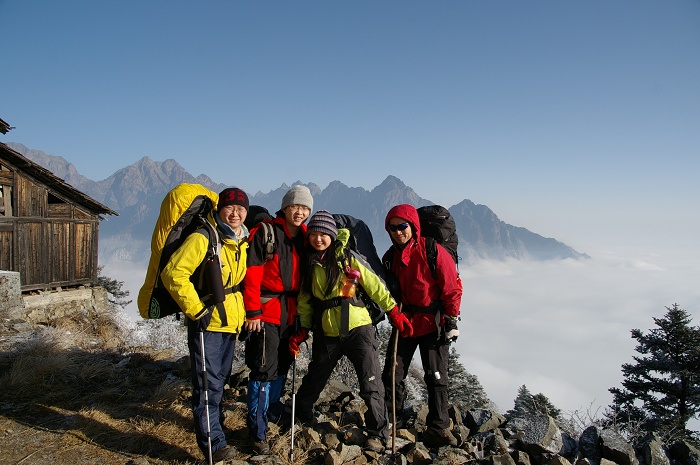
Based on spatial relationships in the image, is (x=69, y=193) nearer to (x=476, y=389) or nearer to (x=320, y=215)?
(x=320, y=215)

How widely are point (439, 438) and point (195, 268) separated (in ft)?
10.1

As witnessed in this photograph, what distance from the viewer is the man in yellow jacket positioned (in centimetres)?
331

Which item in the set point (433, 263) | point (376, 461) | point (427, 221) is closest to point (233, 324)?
point (376, 461)

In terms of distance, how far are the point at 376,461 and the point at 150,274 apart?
278 centimetres

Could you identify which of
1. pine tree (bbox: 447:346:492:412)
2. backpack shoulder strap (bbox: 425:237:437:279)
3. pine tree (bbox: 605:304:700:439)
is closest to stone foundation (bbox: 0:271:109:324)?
backpack shoulder strap (bbox: 425:237:437:279)

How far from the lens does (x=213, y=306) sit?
11.6ft

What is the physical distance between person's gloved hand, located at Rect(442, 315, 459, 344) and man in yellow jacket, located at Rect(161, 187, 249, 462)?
7.06ft

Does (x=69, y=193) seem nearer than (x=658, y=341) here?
Yes

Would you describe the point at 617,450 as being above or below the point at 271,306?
below

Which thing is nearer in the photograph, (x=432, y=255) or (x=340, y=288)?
(x=340, y=288)

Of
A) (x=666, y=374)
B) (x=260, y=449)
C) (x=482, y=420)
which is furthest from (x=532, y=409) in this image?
(x=666, y=374)

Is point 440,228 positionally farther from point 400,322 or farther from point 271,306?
point 271,306

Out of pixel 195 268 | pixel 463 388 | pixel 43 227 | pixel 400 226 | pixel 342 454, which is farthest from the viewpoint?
pixel 463 388

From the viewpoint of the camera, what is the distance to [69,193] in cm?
1550
